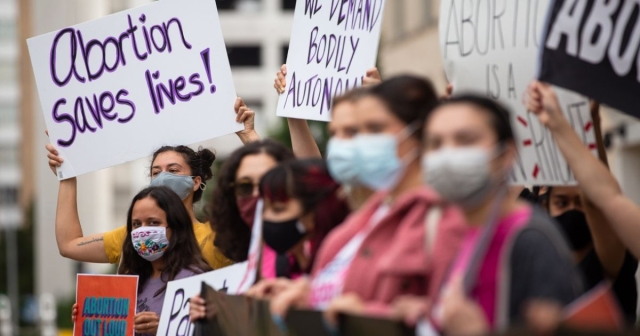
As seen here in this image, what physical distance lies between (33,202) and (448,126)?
103178 mm

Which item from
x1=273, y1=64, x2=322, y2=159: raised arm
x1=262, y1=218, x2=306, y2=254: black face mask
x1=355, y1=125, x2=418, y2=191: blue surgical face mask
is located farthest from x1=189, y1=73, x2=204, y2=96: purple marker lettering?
x1=355, y1=125, x2=418, y2=191: blue surgical face mask

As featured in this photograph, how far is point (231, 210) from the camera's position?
20.3 feet

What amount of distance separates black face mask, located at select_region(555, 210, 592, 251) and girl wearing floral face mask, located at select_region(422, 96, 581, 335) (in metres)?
1.66

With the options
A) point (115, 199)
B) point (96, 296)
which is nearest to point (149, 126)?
point (96, 296)

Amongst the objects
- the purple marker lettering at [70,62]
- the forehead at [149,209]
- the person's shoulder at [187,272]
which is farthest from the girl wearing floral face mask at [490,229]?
the purple marker lettering at [70,62]

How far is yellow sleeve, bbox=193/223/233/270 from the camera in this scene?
7.31m

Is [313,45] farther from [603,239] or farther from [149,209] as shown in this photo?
[603,239]

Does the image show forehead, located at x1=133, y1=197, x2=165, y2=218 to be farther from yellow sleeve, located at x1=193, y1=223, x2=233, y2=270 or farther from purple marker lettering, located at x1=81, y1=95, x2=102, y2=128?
purple marker lettering, located at x1=81, y1=95, x2=102, y2=128

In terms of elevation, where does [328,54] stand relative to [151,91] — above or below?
above

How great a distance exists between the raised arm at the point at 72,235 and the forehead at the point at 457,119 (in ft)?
13.1

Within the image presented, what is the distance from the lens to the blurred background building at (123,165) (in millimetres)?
32812

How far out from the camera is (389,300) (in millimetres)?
4266

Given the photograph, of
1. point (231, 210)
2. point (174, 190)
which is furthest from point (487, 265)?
point (174, 190)

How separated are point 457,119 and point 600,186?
115cm
